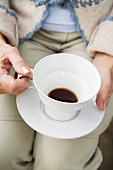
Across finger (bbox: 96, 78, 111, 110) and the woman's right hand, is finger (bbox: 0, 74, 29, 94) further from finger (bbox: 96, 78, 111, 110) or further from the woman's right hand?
finger (bbox: 96, 78, 111, 110)

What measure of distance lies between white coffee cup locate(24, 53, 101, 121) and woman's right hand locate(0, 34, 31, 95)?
0.03m

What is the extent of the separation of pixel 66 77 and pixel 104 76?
0.33ft

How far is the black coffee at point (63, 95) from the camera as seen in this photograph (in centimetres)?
77

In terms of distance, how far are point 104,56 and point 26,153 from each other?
0.34m

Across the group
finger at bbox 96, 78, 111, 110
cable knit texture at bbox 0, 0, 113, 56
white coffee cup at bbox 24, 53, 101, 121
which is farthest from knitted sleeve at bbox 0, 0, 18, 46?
finger at bbox 96, 78, 111, 110

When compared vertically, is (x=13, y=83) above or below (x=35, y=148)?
above

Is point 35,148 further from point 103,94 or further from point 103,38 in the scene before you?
point 103,38

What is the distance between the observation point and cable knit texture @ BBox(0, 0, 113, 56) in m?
0.88

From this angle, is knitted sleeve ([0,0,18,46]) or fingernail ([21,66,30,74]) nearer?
fingernail ([21,66,30,74])

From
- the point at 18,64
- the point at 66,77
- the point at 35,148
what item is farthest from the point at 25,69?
the point at 35,148

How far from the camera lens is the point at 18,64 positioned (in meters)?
0.74

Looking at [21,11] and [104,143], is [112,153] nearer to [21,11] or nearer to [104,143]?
[104,143]

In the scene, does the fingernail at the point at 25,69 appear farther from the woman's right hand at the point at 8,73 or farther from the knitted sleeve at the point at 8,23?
the knitted sleeve at the point at 8,23

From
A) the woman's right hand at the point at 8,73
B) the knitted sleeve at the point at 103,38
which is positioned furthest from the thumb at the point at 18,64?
the knitted sleeve at the point at 103,38
